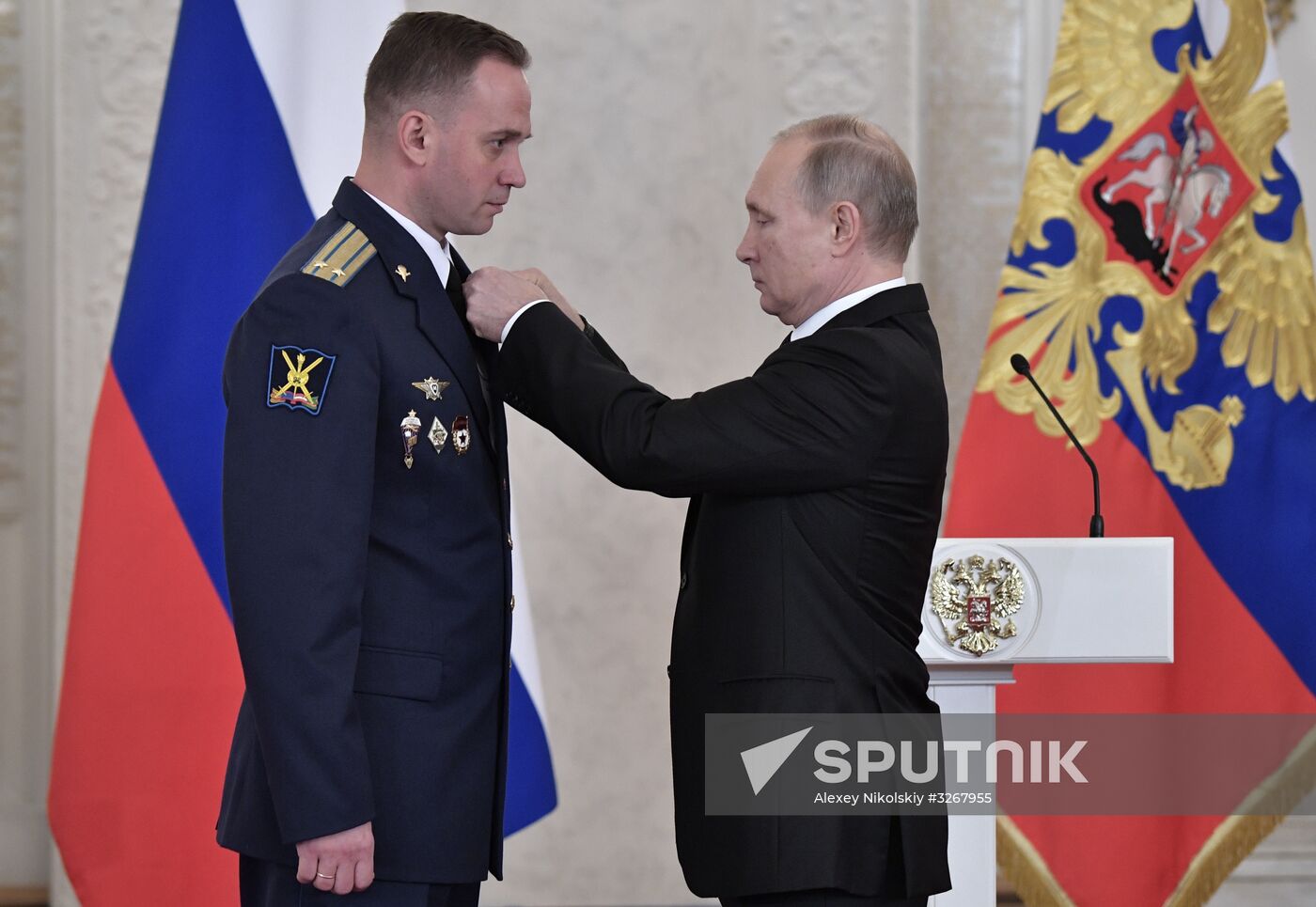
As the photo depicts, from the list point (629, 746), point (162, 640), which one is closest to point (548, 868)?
point (629, 746)

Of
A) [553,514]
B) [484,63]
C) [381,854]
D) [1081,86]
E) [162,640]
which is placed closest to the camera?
[381,854]

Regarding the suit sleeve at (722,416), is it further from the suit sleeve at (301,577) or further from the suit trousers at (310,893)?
the suit trousers at (310,893)

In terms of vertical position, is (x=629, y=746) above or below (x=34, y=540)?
below

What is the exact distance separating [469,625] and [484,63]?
71 centimetres

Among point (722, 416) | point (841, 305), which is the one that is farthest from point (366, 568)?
point (841, 305)

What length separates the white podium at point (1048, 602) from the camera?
2.05 metres

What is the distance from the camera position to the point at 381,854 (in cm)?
163

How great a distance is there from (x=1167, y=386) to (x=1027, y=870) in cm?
112

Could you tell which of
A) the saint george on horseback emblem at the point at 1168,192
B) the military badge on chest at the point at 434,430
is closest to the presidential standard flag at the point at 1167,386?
the saint george on horseback emblem at the point at 1168,192

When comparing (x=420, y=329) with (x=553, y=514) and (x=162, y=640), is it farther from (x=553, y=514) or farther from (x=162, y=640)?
(x=553, y=514)

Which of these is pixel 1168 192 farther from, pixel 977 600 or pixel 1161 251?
pixel 977 600

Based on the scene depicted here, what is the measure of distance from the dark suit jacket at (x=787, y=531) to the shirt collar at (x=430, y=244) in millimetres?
127

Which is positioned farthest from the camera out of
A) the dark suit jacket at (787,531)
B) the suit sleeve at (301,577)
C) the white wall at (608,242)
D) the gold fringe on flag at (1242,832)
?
the white wall at (608,242)

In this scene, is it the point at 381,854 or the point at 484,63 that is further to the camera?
the point at 484,63
